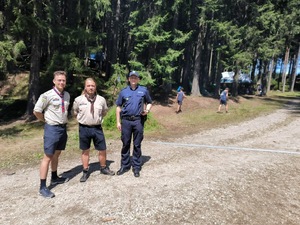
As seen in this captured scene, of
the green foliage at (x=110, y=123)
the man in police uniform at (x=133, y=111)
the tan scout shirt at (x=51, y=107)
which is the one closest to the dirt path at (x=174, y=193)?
the man in police uniform at (x=133, y=111)

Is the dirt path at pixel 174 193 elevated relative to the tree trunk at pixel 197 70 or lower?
lower

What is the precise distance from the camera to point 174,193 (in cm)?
485

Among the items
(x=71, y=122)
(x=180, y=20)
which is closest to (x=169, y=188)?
(x=71, y=122)

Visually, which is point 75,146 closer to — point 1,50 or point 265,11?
point 1,50

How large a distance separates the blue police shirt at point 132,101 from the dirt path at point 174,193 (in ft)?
4.34

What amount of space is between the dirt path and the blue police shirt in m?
1.32

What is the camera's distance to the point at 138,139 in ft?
18.8

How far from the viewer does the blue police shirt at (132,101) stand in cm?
557

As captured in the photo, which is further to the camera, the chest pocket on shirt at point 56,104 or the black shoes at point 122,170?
the black shoes at point 122,170

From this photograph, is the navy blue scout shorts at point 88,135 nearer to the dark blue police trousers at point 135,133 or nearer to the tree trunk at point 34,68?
the dark blue police trousers at point 135,133

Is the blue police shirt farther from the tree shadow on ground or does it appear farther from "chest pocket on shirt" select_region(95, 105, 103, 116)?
the tree shadow on ground

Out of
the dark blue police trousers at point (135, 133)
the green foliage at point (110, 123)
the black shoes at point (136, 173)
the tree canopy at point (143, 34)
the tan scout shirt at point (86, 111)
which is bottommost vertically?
the green foliage at point (110, 123)

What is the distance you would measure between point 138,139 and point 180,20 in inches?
902

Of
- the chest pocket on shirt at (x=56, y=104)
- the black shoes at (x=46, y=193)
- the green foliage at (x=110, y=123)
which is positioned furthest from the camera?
the green foliage at (x=110, y=123)
